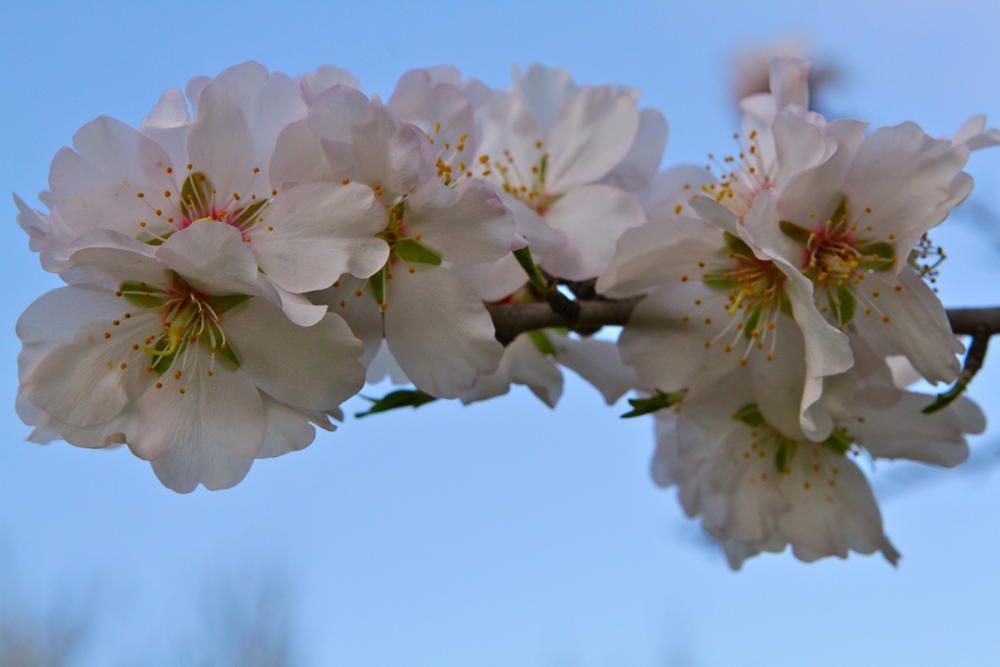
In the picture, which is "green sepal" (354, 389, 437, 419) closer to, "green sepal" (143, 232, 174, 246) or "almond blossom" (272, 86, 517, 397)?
"almond blossom" (272, 86, 517, 397)

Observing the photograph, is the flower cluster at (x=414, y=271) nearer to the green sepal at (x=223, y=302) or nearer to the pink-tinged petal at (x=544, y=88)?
the green sepal at (x=223, y=302)

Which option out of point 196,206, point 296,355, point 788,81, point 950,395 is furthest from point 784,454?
point 196,206

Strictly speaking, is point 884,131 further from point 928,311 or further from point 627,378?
point 627,378

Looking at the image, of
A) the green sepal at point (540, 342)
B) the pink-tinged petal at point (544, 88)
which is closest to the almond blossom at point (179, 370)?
the green sepal at point (540, 342)

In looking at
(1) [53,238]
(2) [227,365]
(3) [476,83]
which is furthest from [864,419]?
(1) [53,238]

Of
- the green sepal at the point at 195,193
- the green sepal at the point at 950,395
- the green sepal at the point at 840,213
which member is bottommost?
the green sepal at the point at 950,395
